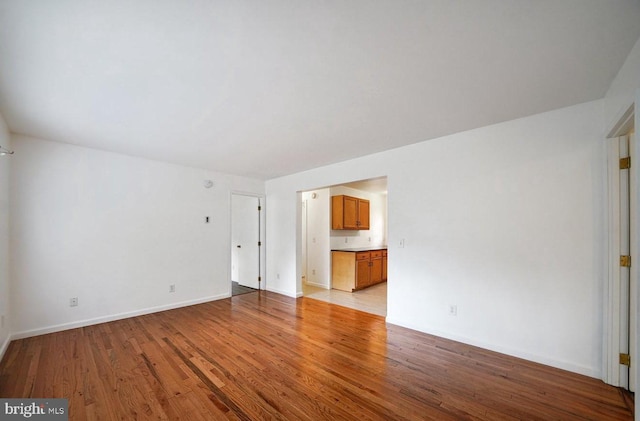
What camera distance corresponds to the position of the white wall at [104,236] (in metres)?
3.16

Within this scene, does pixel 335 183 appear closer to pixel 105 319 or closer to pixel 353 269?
pixel 353 269

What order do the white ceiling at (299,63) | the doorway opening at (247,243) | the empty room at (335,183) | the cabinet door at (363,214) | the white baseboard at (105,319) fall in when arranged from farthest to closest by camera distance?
the cabinet door at (363,214) < the doorway opening at (247,243) < the white baseboard at (105,319) < the empty room at (335,183) < the white ceiling at (299,63)

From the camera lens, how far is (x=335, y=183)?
4.42 m

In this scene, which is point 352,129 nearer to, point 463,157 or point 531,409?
point 463,157

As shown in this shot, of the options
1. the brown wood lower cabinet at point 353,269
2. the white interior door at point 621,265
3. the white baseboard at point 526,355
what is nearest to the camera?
the white interior door at point 621,265

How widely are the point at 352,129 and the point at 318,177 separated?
1.84m

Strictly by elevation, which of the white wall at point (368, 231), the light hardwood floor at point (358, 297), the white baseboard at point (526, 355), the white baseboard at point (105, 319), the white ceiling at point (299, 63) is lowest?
the light hardwood floor at point (358, 297)

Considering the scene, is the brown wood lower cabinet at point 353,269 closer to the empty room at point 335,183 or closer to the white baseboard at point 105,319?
the empty room at point 335,183

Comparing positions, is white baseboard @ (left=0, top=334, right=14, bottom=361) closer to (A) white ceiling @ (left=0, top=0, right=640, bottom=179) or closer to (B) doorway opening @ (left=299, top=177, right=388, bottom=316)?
(A) white ceiling @ (left=0, top=0, right=640, bottom=179)

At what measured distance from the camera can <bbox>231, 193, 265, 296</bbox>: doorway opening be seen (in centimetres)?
571

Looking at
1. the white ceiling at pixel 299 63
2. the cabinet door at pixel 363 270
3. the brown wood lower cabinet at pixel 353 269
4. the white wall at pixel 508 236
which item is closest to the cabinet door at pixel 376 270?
the brown wood lower cabinet at pixel 353 269

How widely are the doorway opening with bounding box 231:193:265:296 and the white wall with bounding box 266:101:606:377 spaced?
3.15 m

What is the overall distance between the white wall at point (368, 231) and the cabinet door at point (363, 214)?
0.73ft

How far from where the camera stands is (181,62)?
1.76 metres
